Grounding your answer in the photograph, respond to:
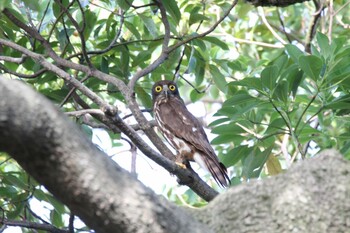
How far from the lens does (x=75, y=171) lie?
2.68 m

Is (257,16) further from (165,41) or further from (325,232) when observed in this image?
(325,232)

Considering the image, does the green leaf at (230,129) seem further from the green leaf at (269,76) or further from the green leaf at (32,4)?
the green leaf at (32,4)

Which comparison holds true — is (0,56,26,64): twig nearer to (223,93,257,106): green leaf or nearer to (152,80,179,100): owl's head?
(223,93,257,106): green leaf

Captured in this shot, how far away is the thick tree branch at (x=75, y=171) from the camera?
2.55 m

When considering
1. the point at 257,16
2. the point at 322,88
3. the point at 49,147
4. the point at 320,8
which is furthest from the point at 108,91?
the point at 257,16

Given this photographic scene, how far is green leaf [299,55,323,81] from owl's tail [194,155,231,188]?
126 centimetres

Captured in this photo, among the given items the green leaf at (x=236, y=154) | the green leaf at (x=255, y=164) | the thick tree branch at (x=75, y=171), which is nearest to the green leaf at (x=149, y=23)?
the green leaf at (x=236, y=154)

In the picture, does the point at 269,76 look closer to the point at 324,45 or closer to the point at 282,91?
the point at 282,91

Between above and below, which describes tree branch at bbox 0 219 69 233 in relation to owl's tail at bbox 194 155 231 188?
below

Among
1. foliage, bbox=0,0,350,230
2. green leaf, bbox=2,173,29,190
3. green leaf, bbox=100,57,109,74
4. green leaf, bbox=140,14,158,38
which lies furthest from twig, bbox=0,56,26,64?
green leaf, bbox=140,14,158,38

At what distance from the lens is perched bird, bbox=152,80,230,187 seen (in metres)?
6.25

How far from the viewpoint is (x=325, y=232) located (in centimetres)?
314

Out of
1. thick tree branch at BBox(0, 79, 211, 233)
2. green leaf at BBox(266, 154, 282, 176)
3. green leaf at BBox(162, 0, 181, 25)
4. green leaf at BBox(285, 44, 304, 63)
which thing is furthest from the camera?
green leaf at BBox(266, 154, 282, 176)

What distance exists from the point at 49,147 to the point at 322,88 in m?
2.89
